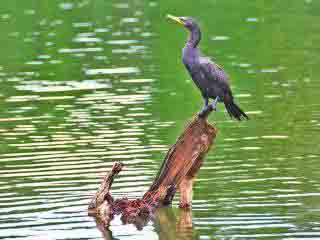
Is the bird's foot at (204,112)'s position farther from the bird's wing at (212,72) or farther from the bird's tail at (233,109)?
the bird's tail at (233,109)

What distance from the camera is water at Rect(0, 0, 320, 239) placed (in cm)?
1914

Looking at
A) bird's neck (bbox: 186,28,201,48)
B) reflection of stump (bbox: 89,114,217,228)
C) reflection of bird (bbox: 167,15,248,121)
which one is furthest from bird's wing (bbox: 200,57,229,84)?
reflection of stump (bbox: 89,114,217,228)

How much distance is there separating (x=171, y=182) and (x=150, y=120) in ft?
22.9

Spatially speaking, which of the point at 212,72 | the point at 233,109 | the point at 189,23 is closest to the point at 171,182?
the point at 233,109

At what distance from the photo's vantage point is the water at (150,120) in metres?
19.1

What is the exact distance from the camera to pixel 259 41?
38594 mm

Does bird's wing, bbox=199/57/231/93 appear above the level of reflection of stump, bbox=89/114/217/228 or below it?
above

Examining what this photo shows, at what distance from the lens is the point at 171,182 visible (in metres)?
19.6

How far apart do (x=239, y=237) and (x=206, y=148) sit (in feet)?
7.10

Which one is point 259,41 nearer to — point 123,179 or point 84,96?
point 84,96

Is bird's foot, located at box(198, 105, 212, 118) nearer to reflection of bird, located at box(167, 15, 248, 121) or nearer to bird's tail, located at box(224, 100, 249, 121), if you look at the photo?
reflection of bird, located at box(167, 15, 248, 121)

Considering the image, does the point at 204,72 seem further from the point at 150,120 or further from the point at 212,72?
the point at 150,120

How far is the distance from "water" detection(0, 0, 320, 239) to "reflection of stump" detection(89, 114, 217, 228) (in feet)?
0.86

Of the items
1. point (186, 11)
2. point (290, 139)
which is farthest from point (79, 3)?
point (290, 139)
